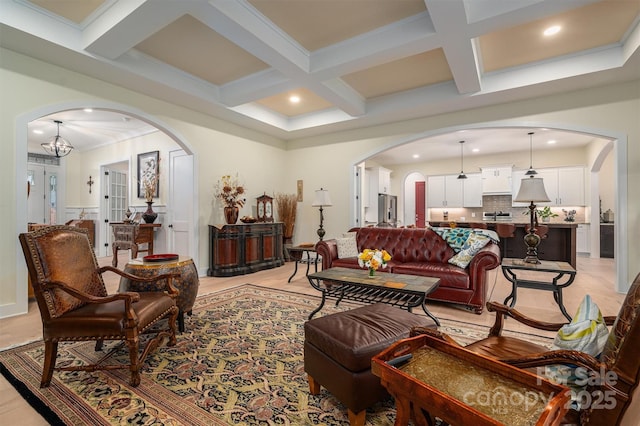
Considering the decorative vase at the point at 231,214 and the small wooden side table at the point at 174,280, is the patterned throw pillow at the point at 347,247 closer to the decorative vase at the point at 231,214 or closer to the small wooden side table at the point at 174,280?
the decorative vase at the point at 231,214

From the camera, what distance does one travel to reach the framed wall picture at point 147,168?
6.06m

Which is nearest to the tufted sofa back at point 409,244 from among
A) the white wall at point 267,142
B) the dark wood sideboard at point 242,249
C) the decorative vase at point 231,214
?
the white wall at point 267,142

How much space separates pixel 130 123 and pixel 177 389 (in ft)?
18.8

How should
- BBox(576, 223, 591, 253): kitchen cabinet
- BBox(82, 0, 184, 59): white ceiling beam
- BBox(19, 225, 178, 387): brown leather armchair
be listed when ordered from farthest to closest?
BBox(576, 223, 591, 253): kitchen cabinet
BBox(82, 0, 184, 59): white ceiling beam
BBox(19, 225, 178, 387): brown leather armchair

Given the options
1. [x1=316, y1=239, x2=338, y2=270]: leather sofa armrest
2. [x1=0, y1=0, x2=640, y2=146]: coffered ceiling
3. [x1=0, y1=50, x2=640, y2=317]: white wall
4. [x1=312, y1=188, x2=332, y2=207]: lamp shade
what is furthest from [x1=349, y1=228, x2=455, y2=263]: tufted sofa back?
[x1=0, y1=0, x2=640, y2=146]: coffered ceiling

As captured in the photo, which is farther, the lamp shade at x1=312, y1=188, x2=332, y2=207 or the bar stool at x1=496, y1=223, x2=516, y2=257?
the bar stool at x1=496, y1=223, x2=516, y2=257

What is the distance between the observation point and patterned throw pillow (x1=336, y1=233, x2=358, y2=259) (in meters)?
4.51

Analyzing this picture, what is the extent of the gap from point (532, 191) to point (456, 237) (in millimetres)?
1069

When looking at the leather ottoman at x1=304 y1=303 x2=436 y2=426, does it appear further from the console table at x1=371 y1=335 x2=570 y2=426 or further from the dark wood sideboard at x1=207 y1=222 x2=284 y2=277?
the dark wood sideboard at x1=207 y1=222 x2=284 y2=277

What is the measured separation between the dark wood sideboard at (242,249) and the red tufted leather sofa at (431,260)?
64.4 inches

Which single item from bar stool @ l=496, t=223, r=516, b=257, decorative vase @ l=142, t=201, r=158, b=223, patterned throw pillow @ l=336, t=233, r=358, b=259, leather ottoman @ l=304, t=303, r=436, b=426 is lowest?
leather ottoman @ l=304, t=303, r=436, b=426

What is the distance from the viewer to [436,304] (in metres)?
3.70

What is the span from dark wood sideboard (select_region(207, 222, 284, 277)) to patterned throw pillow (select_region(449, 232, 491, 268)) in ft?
11.1

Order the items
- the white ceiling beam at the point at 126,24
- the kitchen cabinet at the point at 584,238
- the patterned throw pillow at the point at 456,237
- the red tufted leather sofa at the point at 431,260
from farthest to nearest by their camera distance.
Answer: the kitchen cabinet at the point at 584,238 < the patterned throw pillow at the point at 456,237 < the red tufted leather sofa at the point at 431,260 < the white ceiling beam at the point at 126,24
